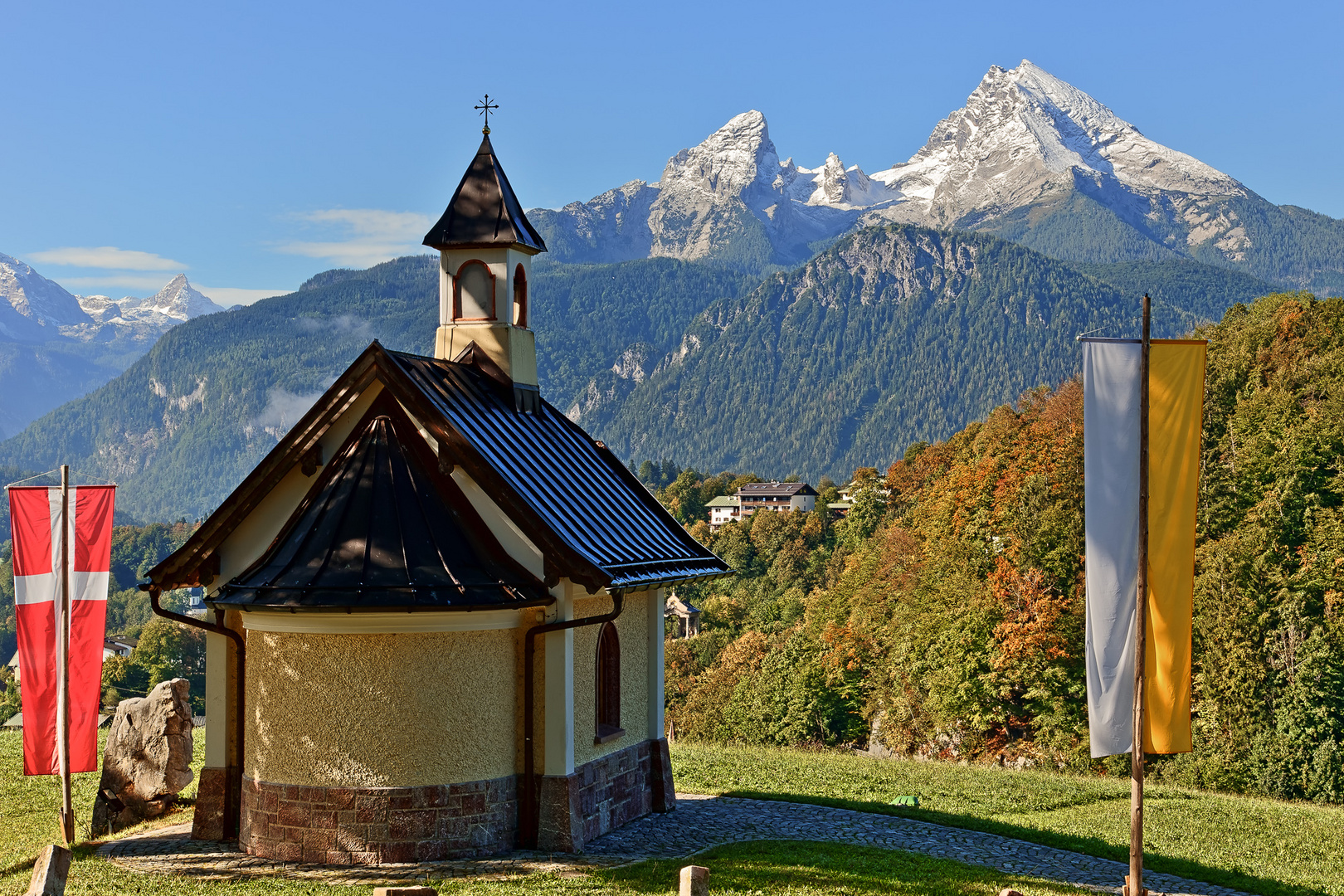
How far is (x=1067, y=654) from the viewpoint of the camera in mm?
45406

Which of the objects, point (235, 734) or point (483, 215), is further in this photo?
point (483, 215)

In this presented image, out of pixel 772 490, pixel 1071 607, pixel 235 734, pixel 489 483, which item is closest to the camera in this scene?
pixel 489 483

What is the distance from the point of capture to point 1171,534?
41.4 ft

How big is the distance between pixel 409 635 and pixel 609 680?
411 cm

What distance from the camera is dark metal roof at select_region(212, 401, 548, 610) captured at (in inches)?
586

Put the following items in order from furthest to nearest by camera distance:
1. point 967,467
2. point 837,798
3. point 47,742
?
point 967,467
point 837,798
point 47,742

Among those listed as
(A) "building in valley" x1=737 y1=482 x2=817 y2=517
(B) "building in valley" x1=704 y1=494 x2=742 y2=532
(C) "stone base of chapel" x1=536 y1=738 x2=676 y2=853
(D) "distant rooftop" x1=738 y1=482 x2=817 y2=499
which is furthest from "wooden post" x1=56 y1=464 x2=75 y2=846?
(D) "distant rooftop" x1=738 y1=482 x2=817 y2=499

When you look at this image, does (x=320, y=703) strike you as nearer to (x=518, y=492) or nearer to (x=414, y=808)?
(x=414, y=808)

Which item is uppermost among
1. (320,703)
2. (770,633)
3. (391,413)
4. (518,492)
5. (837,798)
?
(391,413)

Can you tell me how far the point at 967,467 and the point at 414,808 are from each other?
150 ft

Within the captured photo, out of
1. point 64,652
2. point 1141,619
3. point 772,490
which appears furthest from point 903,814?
point 772,490

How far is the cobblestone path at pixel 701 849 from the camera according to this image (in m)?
15.0

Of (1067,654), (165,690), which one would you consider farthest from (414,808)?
(1067,654)

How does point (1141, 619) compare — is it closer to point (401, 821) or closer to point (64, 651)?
point (401, 821)
